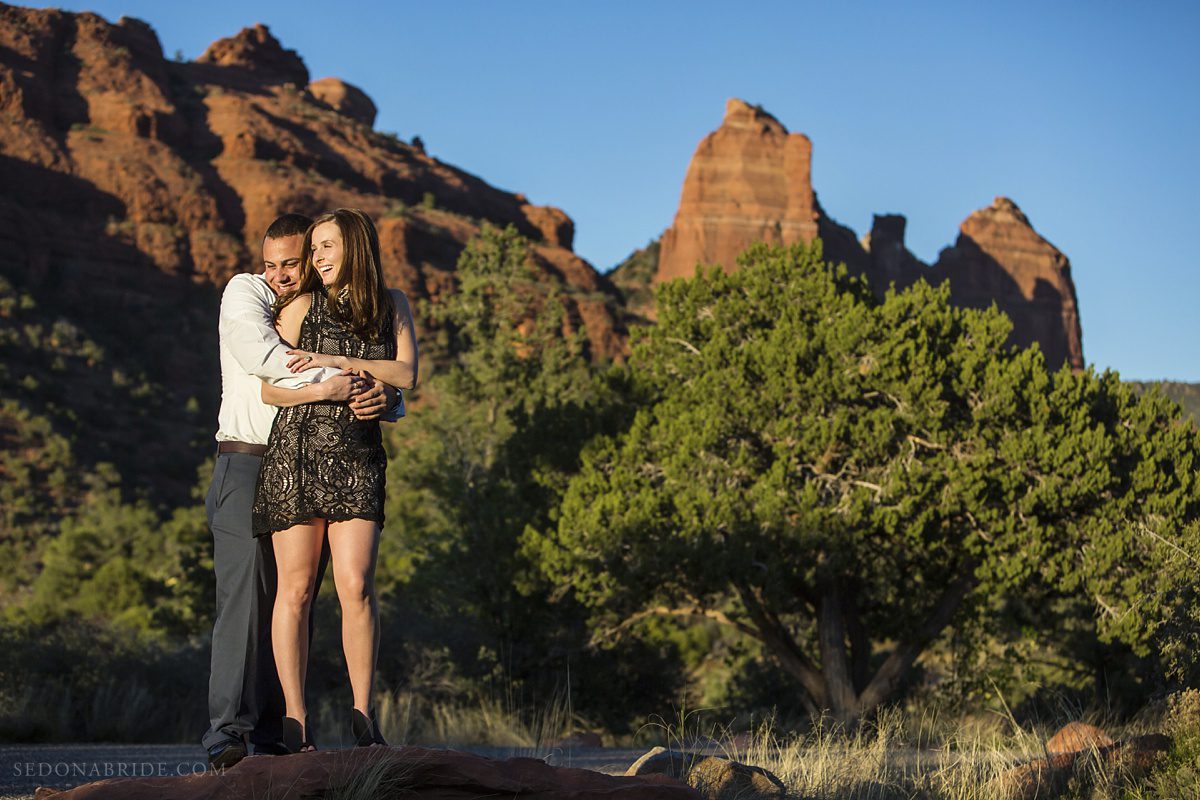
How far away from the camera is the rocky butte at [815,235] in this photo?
258ft

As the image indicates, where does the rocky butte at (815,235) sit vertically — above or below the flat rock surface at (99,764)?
above

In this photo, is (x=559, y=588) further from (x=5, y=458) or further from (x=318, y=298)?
(x=5, y=458)

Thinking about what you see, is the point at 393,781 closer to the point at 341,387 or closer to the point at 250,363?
the point at 341,387

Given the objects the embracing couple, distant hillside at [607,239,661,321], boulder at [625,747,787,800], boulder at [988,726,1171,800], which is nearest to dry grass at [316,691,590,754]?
boulder at [625,747,787,800]

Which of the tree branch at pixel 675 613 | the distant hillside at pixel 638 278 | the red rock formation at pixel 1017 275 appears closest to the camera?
the tree branch at pixel 675 613

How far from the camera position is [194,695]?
36.6 ft

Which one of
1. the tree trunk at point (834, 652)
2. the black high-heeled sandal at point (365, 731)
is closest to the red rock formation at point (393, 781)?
the black high-heeled sandal at point (365, 731)

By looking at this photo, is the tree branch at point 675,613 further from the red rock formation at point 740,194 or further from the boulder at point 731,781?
the red rock formation at point 740,194

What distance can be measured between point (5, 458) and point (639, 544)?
2923 centimetres

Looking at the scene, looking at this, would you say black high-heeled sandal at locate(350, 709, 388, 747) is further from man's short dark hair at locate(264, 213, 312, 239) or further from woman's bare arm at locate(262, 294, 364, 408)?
man's short dark hair at locate(264, 213, 312, 239)

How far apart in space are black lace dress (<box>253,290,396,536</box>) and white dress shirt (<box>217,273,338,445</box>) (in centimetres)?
15

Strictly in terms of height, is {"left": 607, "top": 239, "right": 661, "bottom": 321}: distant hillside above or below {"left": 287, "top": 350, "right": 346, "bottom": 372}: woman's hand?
above

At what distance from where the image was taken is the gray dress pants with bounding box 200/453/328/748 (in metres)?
4.20

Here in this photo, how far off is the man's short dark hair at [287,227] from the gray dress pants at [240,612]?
927 mm
